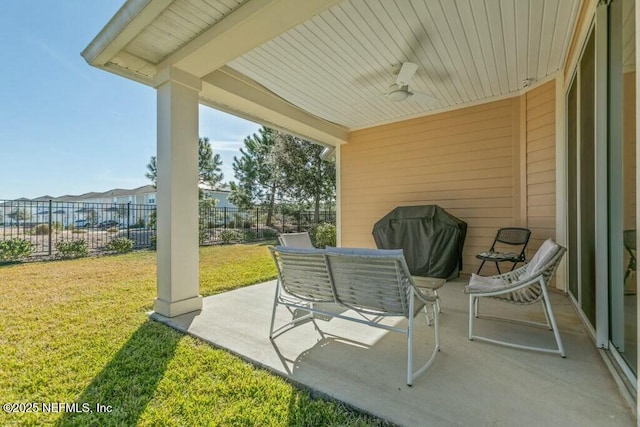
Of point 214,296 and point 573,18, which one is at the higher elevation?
point 573,18

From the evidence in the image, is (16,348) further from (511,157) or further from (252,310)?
(511,157)

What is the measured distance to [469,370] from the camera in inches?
75.7

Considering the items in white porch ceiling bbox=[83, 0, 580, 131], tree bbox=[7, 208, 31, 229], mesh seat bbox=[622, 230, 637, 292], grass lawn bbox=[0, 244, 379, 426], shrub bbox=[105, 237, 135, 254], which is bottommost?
grass lawn bbox=[0, 244, 379, 426]

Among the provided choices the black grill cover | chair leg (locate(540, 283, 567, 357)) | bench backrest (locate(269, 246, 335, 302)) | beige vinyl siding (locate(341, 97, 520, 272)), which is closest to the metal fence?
beige vinyl siding (locate(341, 97, 520, 272))

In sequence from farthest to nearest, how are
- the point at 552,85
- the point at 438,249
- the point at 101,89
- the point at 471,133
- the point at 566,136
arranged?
the point at 101,89 → the point at 471,133 → the point at 438,249 → the point at 552,85 → the point at 566,136

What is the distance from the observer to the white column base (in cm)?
297

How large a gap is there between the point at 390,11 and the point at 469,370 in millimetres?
3088

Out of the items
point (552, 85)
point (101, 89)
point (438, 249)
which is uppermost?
point (101, 89)

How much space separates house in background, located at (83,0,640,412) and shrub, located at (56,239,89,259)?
5.46m

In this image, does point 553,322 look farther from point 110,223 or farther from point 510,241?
point 110,223

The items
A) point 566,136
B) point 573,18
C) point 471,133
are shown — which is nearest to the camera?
point 573,18

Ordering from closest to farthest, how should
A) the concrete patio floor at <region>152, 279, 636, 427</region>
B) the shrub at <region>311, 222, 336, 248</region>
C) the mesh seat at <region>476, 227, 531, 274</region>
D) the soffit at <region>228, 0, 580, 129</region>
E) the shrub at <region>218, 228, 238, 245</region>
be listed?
the concrete patio floor at <region>152, 279, 636, 427</region> → the soffit at <region>228, 0, 580, 129</region> → the mesh seat at <region>476, 227, 531, 274</region> → the shrub at <region>311, 222, 336, 248</region> → the shrub at <region>218, 228, 238, 245</region>

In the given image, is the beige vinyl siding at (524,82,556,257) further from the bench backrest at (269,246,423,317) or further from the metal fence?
the metal fence

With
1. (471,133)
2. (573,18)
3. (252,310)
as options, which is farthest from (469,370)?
(471,133)
